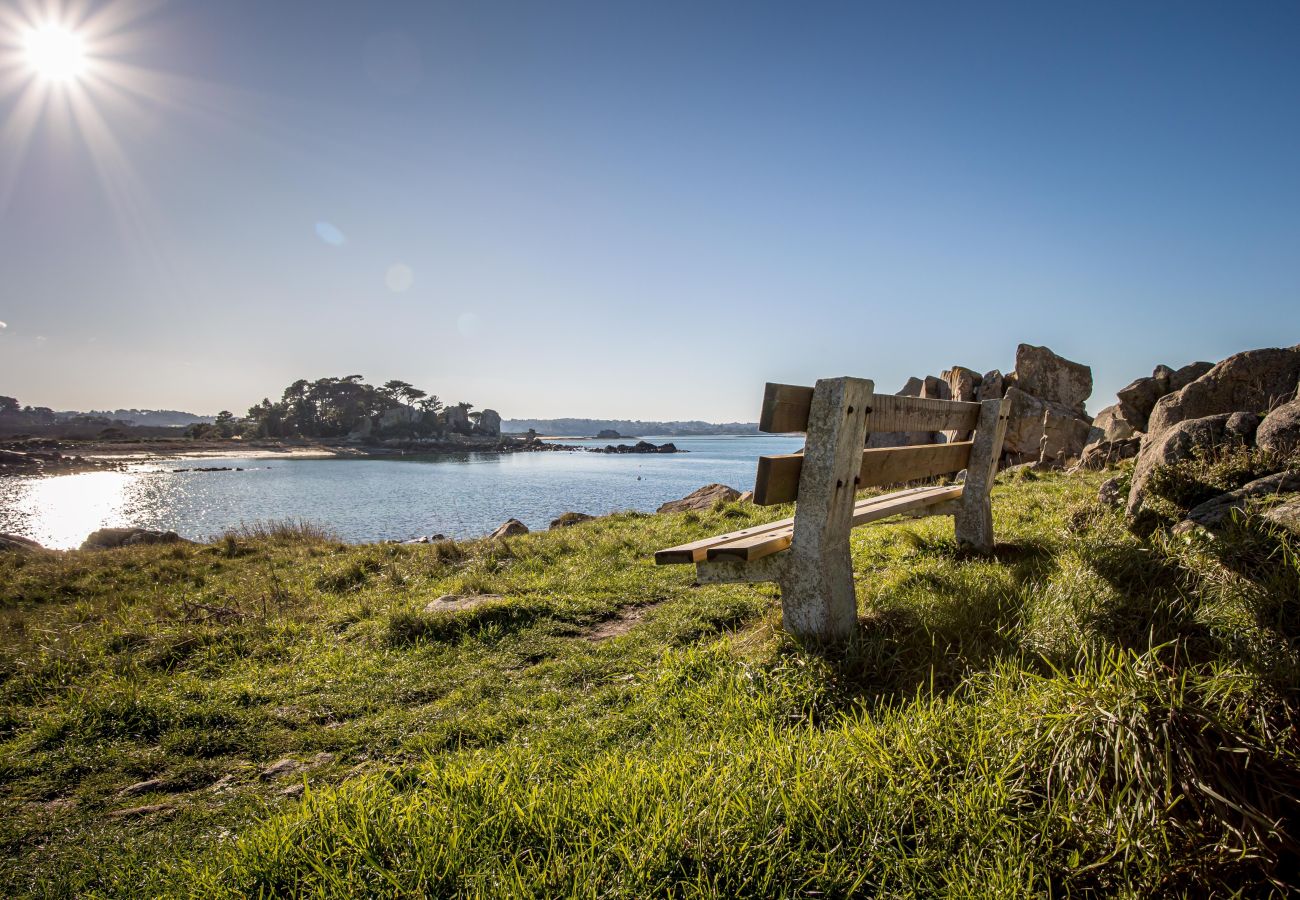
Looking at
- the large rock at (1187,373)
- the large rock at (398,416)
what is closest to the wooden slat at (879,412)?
the large rock at (1187,373)

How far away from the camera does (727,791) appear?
2297mm

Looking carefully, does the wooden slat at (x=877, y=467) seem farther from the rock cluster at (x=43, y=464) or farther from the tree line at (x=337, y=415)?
the tree line at (x=337, y=415)

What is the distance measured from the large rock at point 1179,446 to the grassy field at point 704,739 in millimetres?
316

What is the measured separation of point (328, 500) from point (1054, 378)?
132ft

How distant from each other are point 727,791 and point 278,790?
2.64m

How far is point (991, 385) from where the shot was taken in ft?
84.9

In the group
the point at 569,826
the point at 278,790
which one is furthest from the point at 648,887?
the point at 278,790

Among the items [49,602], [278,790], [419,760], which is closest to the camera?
[278,790]

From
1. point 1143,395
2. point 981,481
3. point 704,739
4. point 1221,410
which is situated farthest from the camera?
point 1143,395

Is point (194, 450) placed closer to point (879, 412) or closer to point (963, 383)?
point (963, 383)

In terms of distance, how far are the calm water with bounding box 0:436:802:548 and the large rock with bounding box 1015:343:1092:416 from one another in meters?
17.7

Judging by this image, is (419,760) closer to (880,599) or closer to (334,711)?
(334,711)

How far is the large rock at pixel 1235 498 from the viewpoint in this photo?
4.14 meters

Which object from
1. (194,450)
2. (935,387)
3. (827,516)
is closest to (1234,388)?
(827,516)
